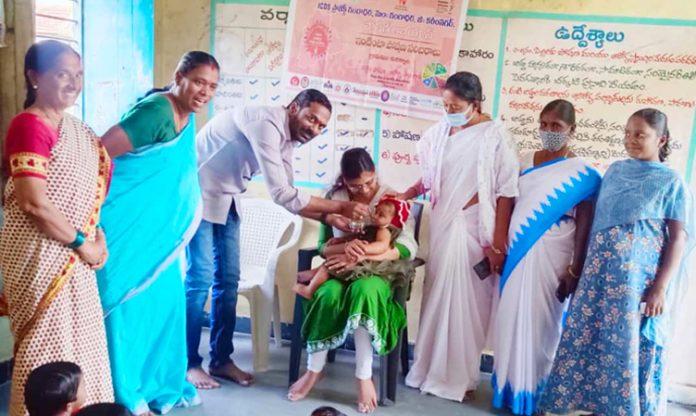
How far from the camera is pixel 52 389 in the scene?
1.72m

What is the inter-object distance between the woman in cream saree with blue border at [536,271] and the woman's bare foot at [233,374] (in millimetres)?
1270

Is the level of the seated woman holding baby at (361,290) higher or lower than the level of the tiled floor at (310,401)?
higher

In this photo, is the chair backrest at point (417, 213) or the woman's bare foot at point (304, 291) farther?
the chair backrest at point (417, 213)

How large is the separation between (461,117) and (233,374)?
5.69 ft

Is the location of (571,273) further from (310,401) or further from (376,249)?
(310,401)

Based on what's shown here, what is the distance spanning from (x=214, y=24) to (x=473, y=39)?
1527 millimetres

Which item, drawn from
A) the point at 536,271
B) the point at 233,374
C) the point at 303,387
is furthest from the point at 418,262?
the point at 233,374

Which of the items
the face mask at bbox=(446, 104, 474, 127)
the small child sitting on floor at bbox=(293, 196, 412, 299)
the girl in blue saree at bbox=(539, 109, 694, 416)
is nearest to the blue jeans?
the small child sitting on floor at bbox=(293, 196, 412, 299)

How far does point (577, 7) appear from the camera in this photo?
3383 millimetres

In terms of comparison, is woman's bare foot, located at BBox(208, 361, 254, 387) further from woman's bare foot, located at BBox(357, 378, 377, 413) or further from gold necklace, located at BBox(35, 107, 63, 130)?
gold necklace, located at BBox(35, 107, 63, 130)

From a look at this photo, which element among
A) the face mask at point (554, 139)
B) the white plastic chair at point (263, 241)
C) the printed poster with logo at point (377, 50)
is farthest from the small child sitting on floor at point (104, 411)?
the printed poster with logo at point (377, 50)

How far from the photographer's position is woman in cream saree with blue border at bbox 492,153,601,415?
2.98 meters

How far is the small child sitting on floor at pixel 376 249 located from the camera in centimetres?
305

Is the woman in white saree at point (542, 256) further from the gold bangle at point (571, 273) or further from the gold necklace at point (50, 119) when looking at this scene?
the gold necklace at point (50, 119)
